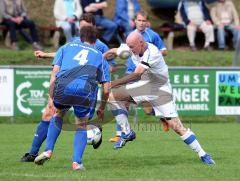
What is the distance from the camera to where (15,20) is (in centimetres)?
2064

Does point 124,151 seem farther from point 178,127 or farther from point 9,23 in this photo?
point 9,23

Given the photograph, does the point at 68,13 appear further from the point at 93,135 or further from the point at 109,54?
the point at 93,135

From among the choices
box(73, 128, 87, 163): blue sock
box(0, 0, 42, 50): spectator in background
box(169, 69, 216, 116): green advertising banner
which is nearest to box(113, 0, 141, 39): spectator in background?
box(0, 0, 42, 50): spectator in background

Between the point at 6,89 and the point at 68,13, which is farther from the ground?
the point at 68,13

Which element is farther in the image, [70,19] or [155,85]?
[70,19]

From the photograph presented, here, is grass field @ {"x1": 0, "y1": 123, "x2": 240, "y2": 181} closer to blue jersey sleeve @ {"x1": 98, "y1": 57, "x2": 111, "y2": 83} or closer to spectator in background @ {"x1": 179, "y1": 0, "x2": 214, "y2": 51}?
blue jersey sleeve @ {"x1": 98, "y1": 57, "x2": 111, "y2": 83}

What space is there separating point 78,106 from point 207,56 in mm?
12493

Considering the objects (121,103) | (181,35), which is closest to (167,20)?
(181,35)

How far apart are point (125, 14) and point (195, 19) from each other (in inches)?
85.3

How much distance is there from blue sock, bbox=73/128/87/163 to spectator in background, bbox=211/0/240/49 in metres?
13.2

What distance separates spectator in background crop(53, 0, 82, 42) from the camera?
21109 millimetres

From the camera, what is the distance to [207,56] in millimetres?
21953

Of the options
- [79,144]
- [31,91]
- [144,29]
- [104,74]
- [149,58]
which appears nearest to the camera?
[79,144]

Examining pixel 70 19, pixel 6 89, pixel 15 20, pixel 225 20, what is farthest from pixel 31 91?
pixel 225 20
